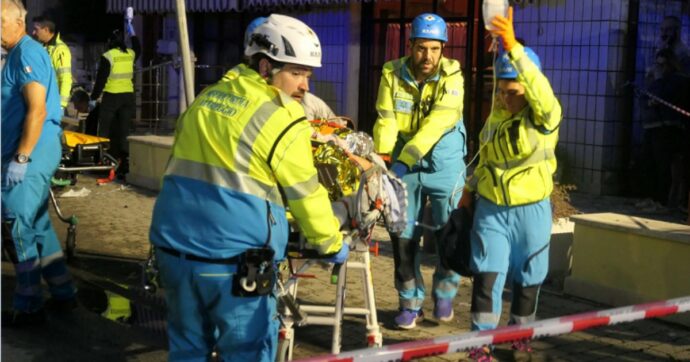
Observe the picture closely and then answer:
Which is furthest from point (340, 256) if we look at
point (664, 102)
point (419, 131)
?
point (664, 102)

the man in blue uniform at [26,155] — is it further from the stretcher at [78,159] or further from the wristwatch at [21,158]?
the stretcher at [78,159]

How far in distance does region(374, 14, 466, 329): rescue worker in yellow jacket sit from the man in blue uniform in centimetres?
209

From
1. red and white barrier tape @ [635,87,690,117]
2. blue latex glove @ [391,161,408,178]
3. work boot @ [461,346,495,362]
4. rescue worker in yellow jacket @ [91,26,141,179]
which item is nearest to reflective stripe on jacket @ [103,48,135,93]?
rescue worker in yellow jacket @ [91,26,141,179]

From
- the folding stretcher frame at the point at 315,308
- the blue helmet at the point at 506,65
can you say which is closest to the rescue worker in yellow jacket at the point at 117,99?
the folding stretcher frame at the point at 315,308

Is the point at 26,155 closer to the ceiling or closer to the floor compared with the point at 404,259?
closer to the ceiling

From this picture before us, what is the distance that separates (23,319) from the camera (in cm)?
696

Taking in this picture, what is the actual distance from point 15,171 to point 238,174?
286 centimetres

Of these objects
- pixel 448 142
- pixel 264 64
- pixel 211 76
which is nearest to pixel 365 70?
pixel 211 76

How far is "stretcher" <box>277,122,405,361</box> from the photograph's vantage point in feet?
17.1

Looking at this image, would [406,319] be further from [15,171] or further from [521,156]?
[15,171]

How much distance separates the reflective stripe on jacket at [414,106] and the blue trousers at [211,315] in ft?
8.62

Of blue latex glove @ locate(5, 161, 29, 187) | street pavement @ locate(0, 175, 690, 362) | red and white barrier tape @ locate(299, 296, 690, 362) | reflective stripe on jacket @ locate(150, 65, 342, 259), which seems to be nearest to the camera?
red and white barrier tape @ locate(299, 296, 690, 362)

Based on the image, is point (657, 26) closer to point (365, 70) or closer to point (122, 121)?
point (365, 70)

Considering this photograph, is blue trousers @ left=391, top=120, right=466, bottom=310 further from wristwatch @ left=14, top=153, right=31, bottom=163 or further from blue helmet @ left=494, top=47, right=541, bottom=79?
wristwatch @ left=14, top=153, right=31, bottom=163
